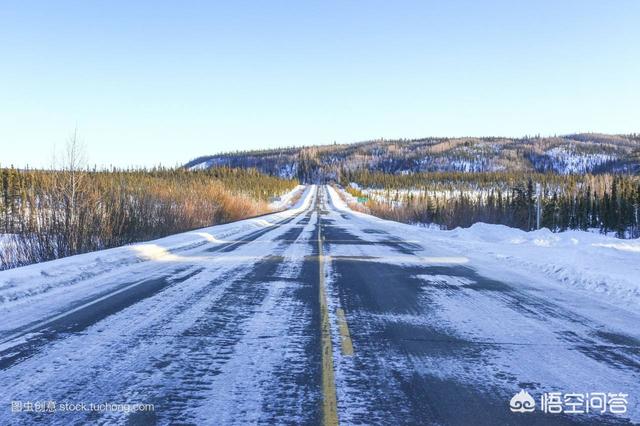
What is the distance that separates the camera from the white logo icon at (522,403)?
3.76 metres

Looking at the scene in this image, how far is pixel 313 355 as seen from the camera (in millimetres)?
4941

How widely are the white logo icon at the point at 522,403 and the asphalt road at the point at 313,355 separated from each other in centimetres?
7

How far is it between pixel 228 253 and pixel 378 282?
6.35 meters

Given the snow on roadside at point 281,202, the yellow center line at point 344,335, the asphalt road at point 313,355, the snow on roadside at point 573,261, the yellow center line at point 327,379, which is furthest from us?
the snow on roadside at point 281,202

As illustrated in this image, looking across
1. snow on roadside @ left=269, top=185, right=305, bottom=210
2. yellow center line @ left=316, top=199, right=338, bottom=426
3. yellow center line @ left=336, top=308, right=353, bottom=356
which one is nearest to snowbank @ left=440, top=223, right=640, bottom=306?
yellow center line @ left=336, top=308, right=353, bottom=356

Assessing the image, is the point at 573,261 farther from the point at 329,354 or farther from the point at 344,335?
the point at 329,354

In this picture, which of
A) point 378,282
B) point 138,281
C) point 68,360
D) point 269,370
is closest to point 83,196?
point 138,281

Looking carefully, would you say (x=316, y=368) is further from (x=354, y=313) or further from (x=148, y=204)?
(x=148, y=204)

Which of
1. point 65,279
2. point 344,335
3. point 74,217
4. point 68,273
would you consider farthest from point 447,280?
point 74,217

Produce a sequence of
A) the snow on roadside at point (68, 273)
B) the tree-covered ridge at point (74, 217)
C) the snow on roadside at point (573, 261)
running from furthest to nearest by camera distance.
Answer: the tree-covered ridge at point (74, 217) → the snow on roadside at point (573, 261) → the snow on roadside at point (68, 273)

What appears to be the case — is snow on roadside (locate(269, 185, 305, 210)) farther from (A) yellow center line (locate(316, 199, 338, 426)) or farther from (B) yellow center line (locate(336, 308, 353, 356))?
(A) yellow center line (locate(316, 199, 338, 426))

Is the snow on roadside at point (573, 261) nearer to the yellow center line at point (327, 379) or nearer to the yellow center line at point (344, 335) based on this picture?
the yellow center line at point (344, 335)

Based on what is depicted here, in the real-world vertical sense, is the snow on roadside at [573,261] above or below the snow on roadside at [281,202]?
above

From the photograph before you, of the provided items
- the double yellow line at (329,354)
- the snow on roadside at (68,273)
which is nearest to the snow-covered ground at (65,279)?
the snow on roadside at (68,273)
